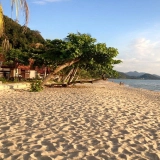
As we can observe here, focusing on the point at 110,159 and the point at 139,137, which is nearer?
the point at 110,159

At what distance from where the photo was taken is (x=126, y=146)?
4.70 metres

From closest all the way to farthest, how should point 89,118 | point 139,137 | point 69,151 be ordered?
1. point 69,151
2. point 139,137
3. point 89,118

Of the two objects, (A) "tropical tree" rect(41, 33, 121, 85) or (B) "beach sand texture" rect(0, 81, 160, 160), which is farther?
(A) "tropical tree" rect(41, 33, 121, 85)

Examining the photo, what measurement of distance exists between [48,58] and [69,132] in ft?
55.0

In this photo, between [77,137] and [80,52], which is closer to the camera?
[77,137]

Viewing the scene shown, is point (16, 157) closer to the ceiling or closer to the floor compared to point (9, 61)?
closer to the floor

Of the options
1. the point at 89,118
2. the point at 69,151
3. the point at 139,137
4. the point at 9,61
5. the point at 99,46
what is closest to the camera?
the point at 69,151

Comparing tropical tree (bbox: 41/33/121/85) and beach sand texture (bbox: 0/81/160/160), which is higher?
tropical tree (bbox: 41/33/121/85)

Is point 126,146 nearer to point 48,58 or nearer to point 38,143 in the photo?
point 38,143

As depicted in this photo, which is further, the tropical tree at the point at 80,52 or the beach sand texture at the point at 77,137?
the tropical tree at the point at 80,52

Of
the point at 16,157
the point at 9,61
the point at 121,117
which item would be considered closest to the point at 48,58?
the point at 9,61

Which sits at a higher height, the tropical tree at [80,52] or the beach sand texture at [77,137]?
the tropical tree at [80,52]

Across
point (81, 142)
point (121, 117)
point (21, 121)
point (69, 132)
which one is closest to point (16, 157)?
point (81, 142)

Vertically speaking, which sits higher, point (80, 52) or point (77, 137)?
point (80, 52)
